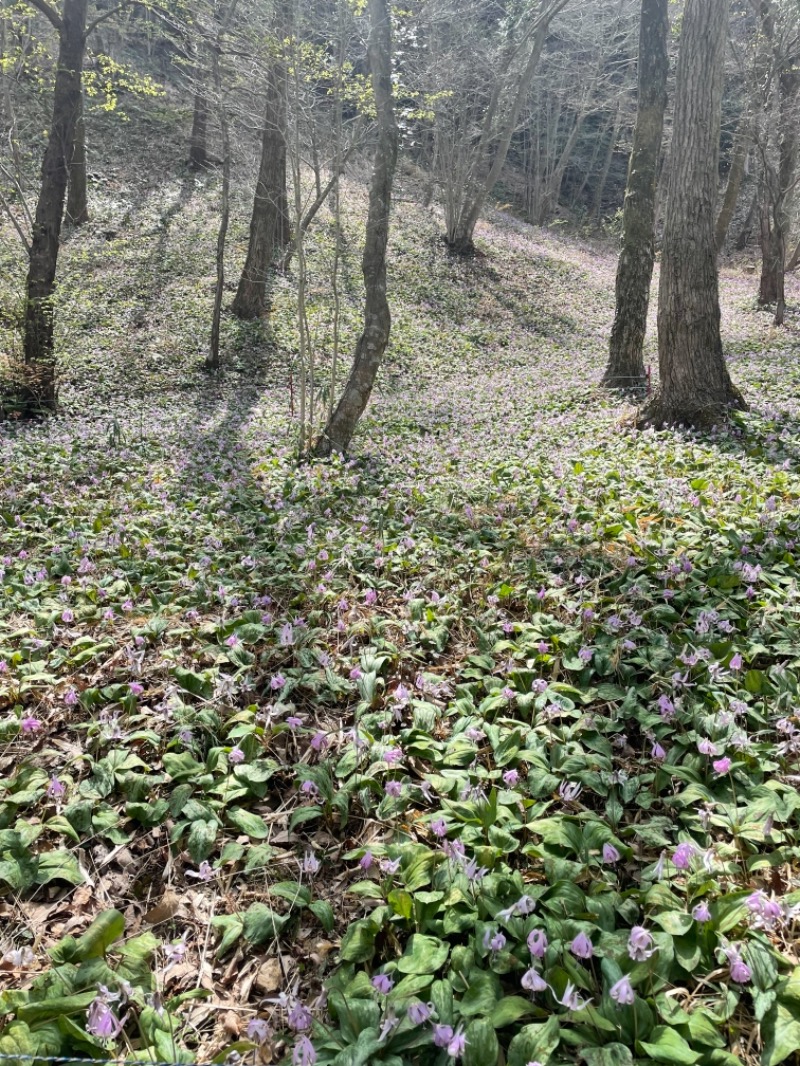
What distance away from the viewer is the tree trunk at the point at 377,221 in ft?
24.0

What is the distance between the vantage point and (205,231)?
1998cm

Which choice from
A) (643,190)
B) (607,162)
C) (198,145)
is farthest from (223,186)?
(607,162)

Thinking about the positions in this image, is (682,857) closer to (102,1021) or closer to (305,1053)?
(305,1053)

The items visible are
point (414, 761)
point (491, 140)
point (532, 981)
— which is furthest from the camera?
point (491, 140)

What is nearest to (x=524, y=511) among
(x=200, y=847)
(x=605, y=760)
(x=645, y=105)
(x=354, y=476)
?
(x=354, y=476)

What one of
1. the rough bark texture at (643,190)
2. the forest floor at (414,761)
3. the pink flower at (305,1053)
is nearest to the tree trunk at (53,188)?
the forest floor at (414,761)

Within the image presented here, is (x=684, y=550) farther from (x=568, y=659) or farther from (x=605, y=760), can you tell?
(x=605, y=760)

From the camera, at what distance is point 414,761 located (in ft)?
9.21

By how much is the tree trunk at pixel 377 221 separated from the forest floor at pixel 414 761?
153cm

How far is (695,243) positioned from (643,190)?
3174 millimetres

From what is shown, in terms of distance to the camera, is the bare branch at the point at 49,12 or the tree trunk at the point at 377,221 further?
the bare branch at the point at 49,12

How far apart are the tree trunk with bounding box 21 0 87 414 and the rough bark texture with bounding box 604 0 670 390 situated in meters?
8.45

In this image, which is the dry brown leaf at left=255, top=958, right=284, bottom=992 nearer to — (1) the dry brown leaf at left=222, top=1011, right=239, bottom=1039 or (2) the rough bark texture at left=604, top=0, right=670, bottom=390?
(1) the dry brown leaf at left=222, top=1011, right=239, bottom=1039

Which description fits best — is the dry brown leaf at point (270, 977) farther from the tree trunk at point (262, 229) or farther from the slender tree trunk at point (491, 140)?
the slender tree trunk at point (491, 140)
